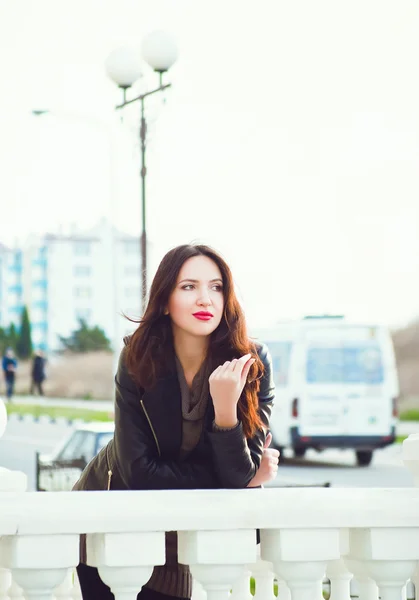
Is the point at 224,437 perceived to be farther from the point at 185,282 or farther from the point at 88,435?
the point at 88,435

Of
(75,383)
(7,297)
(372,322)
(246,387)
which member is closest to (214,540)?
(246,387)

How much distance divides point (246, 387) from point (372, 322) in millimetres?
16586

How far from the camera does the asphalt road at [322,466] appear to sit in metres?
16.8

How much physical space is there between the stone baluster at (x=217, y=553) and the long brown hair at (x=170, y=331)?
0.52m

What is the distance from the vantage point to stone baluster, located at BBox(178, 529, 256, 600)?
179 cm

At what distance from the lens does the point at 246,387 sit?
2.29 meters

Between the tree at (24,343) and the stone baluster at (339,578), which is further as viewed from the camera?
the tree at (24,343)

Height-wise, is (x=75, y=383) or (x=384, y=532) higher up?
(x=384, y=532)

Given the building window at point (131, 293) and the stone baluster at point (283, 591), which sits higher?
the building window at point (131, 293)

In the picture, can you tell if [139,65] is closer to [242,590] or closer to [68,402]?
[242,590]

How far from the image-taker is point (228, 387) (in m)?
2.11

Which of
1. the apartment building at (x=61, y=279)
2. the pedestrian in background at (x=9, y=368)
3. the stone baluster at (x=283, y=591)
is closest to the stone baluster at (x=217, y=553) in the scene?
the stone baluster at (x=283, y=591)

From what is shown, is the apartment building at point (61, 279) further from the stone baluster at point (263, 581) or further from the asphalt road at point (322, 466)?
the stone baluster at point (263, 581)

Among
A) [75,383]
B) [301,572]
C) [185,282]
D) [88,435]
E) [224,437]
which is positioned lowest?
[75,383]
